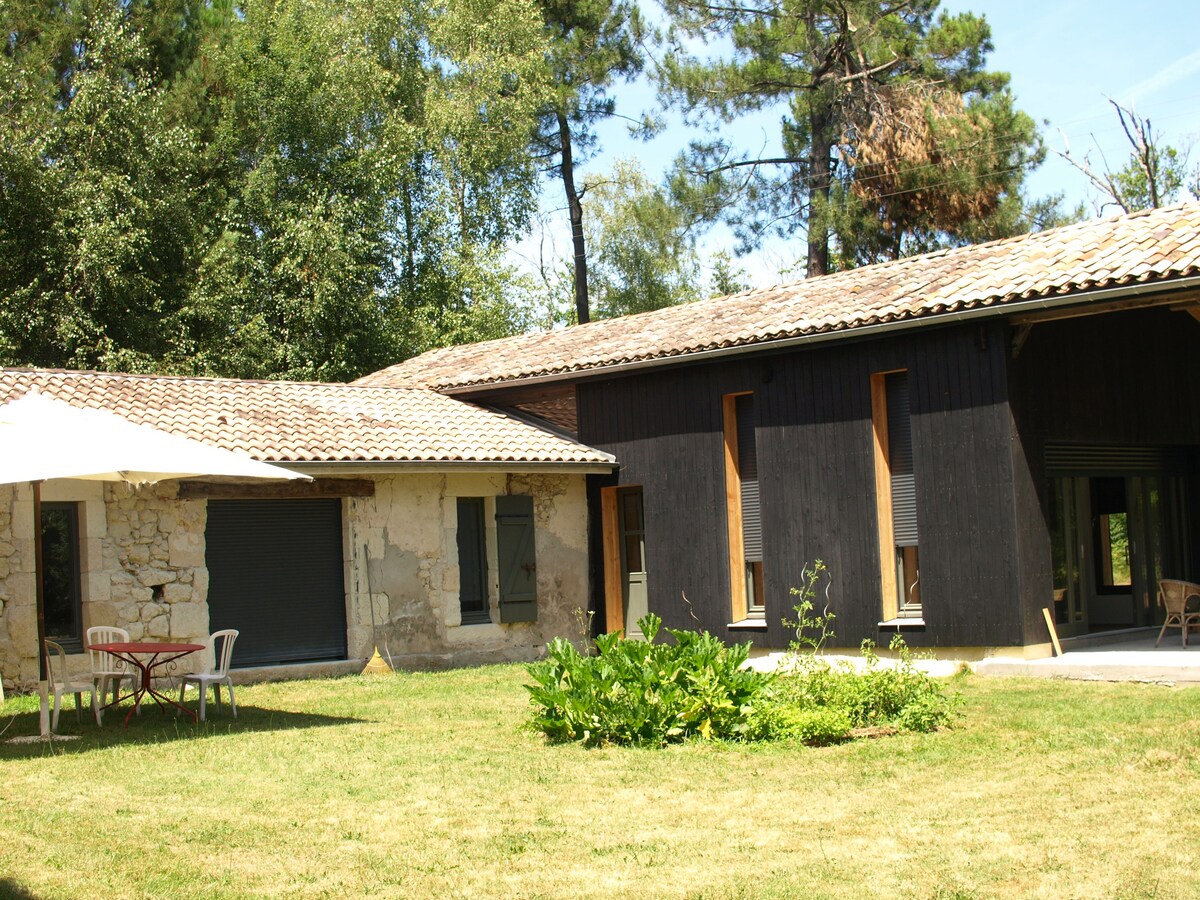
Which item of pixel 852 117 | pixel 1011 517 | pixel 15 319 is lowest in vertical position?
pixel 1011 517

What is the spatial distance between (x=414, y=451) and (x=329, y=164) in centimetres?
1418

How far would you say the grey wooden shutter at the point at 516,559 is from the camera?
1630cm

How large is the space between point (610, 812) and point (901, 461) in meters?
7.61

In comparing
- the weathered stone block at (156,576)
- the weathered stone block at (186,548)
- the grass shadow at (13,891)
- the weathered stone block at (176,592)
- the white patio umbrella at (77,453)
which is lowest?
the grass shadow at (13,891)

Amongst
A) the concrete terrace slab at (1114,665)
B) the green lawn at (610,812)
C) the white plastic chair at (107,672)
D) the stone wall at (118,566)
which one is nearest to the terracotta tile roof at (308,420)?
the stone wall at (118,566)

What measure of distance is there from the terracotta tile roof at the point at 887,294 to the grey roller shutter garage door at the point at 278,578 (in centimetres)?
373

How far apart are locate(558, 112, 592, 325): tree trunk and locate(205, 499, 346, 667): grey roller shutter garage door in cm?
1577

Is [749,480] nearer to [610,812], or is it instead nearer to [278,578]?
[278,578]

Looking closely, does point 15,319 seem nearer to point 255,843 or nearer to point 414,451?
point 414,451

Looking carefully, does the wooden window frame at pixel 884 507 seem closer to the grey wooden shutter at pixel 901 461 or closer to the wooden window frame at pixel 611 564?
the grey wooden shutter at pixel 901 461

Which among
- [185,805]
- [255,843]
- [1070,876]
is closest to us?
[1070,876]

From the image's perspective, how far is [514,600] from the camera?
1634 centimetres

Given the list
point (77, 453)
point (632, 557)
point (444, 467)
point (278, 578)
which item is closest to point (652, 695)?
point (77, 453)

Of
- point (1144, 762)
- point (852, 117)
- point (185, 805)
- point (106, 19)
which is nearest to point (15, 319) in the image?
point (106, 19)
